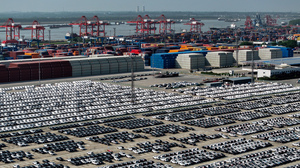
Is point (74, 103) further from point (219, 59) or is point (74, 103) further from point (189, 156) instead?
point (219, 59)

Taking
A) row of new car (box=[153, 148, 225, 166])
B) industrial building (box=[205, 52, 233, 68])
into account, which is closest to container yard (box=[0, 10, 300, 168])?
row of new car (box=[153, 148, 225, 166])

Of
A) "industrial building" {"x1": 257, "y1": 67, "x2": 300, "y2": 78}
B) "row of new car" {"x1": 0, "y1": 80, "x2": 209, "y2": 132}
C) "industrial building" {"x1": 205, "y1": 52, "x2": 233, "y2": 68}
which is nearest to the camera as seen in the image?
"row of new car" {"x1": 0, "y1": 80, "x2": 209, "y2": 132}

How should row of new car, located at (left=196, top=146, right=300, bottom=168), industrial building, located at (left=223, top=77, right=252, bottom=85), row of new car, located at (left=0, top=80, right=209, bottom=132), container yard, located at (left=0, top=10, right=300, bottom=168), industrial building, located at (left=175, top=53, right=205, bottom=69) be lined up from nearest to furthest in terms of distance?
row of new car, located at (left=196, top=146, right=300, bottom=168) < container yard, located at (left=0, top=10, right=300, bottom=168) < row of new car, located at (left=0, top=80, right=209, bottom=132) < industrial building, located at (left=223, top=77, right=252, bottom=85) < industrial building, located at (left=175, top=53, right=205, bottom=69)

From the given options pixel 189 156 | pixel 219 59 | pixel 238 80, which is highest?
pixel 219 59

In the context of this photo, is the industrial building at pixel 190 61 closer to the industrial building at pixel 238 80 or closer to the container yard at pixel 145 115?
the container yard at pixel 145 115

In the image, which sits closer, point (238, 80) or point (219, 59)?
point (238, 80)

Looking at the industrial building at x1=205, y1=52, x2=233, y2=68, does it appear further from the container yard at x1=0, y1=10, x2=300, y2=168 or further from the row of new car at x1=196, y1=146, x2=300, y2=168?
the row of new car at x1=196, y1=146, x2=300, y2=168

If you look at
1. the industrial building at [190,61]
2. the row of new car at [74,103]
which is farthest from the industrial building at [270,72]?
the row of new car at [74,103]

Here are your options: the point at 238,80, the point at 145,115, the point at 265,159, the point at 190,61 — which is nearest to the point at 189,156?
the point at 265,159

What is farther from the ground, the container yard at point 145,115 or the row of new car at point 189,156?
the container yard at point 145,115
